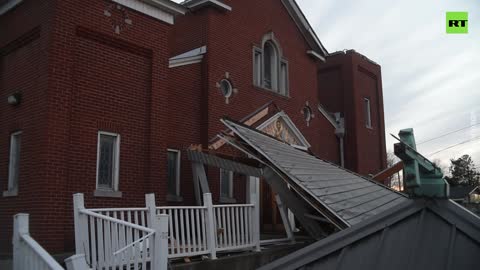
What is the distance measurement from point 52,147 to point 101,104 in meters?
1.46

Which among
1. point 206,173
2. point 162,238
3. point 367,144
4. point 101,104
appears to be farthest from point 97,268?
point 367,144

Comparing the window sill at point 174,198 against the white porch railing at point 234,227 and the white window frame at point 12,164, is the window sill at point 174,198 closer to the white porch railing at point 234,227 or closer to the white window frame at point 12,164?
the white porch railing at point 234,227

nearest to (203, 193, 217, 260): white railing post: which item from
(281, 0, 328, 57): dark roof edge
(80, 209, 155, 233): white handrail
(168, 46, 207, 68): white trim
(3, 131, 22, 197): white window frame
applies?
(80, 209, 155, 233): white handrail

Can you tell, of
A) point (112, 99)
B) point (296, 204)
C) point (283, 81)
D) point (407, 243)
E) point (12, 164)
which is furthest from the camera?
point (283, 81)

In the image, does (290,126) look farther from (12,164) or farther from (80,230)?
(80,230)

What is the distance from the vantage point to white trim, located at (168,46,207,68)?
13.1m

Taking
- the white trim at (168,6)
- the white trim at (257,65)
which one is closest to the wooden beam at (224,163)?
the white trim at (168,6)

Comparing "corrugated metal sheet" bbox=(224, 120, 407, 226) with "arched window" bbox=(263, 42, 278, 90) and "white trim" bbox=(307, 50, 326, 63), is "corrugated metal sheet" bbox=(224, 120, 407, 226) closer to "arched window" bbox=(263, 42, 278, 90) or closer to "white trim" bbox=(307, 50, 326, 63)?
"arched window" bbox=(263, 42, 278, 90)

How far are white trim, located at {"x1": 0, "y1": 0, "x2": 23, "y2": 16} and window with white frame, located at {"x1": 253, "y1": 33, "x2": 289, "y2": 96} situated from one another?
299 inches

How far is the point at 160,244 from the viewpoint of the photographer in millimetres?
6422

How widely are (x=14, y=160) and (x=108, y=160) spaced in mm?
1961

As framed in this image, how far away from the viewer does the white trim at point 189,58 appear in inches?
517

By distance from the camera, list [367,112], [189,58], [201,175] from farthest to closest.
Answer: [367,112] < [189,58] < [201,175]

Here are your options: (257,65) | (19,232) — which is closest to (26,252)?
(19,232)
